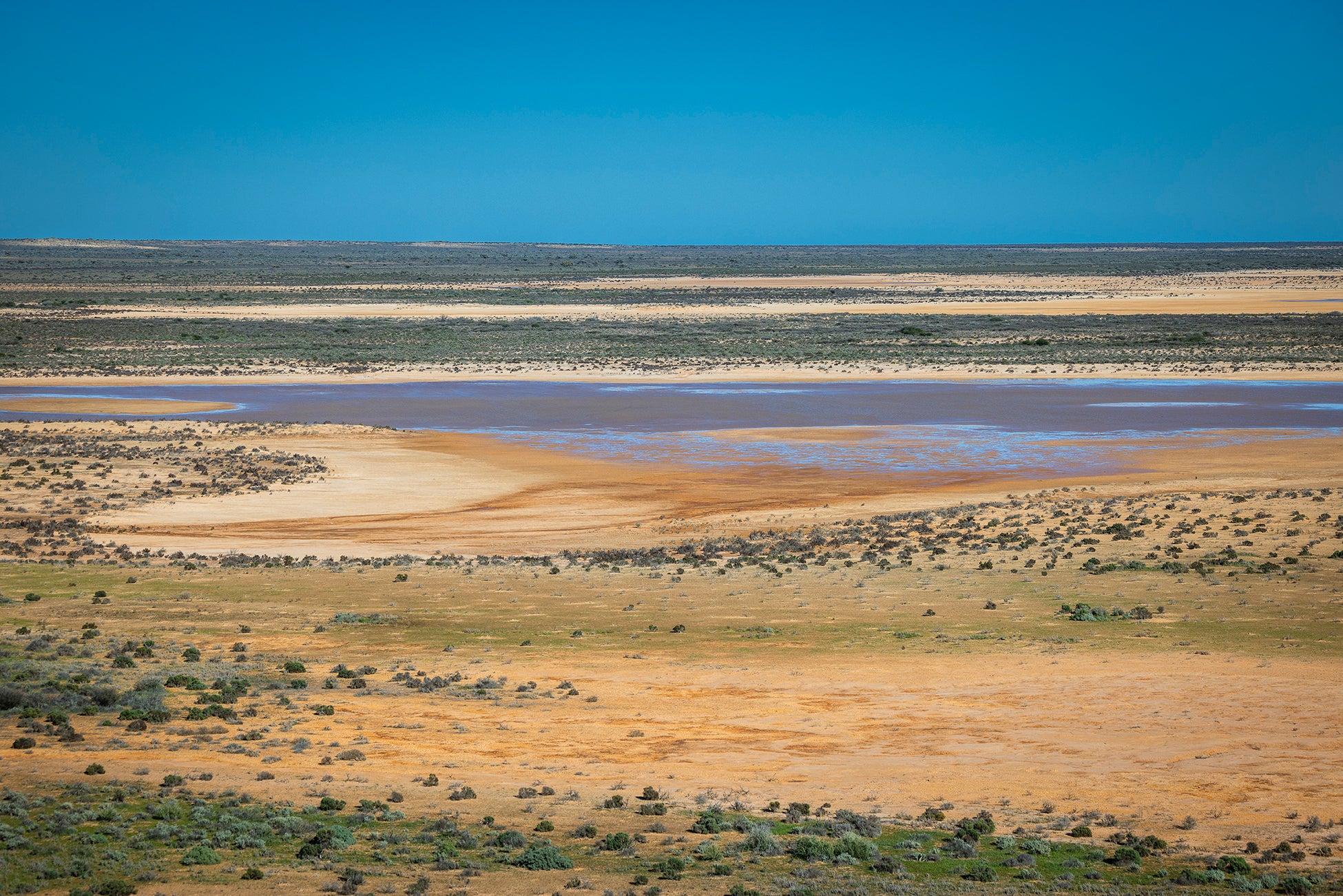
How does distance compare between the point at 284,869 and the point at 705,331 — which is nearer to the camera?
the point at 284,869

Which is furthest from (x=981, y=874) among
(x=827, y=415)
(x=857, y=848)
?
(x=827, y=415)

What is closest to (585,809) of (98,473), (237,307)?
(98,473)

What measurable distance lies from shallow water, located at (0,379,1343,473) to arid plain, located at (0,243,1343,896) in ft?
3.22

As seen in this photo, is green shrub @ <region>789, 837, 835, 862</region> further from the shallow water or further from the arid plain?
the shallow water

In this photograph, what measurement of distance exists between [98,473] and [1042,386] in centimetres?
3928

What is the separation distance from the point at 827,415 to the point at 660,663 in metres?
30.7

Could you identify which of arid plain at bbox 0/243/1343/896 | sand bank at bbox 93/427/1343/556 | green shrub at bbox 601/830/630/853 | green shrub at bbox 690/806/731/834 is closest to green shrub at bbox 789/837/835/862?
arid plain at bbox 0/243/1343/896

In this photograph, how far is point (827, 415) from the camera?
47.4 m

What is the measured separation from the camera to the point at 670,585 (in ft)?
75.4

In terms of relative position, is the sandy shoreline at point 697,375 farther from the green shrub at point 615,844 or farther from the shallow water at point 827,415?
the green shrub at point 615,844

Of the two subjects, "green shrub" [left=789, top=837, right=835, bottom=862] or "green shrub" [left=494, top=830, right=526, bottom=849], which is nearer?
"green shrub" [left=789, top=837, right=835, bottom=862]

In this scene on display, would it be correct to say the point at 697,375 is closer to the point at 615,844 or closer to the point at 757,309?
the point at 757,309

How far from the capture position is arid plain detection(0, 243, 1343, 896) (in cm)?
1083

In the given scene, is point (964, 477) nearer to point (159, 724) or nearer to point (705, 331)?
point (159, 724)
